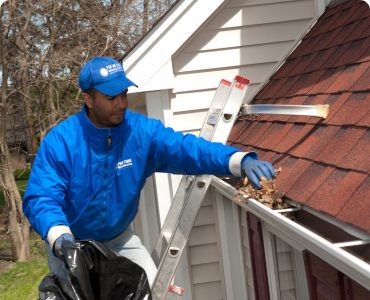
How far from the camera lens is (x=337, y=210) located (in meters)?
2.47

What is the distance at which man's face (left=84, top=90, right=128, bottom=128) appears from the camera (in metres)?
3.19

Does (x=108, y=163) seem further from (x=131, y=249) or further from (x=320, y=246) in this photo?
(x=320, y=246)

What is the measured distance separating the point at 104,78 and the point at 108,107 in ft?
0.54

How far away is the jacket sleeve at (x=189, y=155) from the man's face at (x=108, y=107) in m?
0.27

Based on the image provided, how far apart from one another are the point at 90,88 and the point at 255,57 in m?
2.45

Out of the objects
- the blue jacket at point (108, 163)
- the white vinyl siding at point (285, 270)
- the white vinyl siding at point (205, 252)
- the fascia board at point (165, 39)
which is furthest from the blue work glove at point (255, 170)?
the white vinyl siding at point (205, 252)

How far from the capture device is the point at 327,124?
3312 millimetres

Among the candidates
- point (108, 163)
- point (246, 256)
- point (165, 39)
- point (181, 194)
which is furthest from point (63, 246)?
point (246, 256)

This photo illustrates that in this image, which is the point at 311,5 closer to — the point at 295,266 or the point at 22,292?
the point at 295,266

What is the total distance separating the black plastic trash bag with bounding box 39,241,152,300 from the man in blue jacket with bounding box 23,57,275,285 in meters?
0.29

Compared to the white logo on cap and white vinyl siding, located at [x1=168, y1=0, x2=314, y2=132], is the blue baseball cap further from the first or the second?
white vinyl siding, located at [x1=168, y1=0, x2=314, y2=132]

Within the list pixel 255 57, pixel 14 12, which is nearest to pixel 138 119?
pixel 255 57

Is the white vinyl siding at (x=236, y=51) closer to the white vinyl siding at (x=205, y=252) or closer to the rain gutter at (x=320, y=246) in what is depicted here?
the white vinyl siding at (x=205, y=252)

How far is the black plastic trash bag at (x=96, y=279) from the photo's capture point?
263 centimetres
